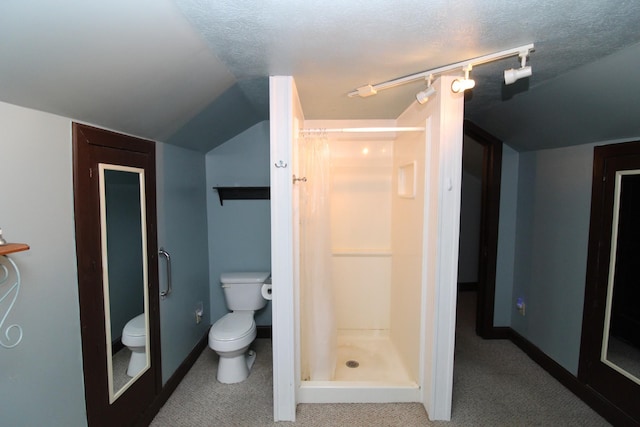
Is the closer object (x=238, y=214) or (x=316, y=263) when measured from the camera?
(x=316, y=263)

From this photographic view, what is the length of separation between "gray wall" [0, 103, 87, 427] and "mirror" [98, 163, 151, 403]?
214mm

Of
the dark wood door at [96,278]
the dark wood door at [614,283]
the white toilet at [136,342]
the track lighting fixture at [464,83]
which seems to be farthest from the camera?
the dark wood door at [614,283]

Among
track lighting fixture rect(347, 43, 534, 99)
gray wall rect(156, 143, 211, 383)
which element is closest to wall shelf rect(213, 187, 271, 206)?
gray wall rect(156, 143, 211, 383)

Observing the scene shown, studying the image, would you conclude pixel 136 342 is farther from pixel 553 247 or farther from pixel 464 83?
pixel 553 247

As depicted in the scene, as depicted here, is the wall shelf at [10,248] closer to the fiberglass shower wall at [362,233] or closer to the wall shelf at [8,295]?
the wall shelf at [8,295]

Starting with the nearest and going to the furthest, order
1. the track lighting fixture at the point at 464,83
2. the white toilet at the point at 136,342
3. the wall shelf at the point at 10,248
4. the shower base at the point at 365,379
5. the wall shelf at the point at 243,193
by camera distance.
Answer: the wall shelf at the point at 10,248 < the track lighting fixture at the point at 464,83 < the white toilet at the point at 136,342 < the shower base at the point at 365,379 < the wall shelf at the point at 243,193

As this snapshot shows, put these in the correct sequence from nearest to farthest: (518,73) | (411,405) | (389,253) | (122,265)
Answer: (518,73)
(122,265)
(411,405)
(389,253)

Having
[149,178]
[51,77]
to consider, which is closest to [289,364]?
[149,178]

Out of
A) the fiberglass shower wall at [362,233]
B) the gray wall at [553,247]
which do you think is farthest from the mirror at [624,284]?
the fiberglass shower wall at [362,233]

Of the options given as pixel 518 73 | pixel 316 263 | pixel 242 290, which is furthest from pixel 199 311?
pixel 518 73

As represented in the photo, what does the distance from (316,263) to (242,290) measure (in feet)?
2.96

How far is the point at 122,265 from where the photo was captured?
1756 mm

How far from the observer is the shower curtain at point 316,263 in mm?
2277

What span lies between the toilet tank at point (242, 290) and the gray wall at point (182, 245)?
26 centimetres
